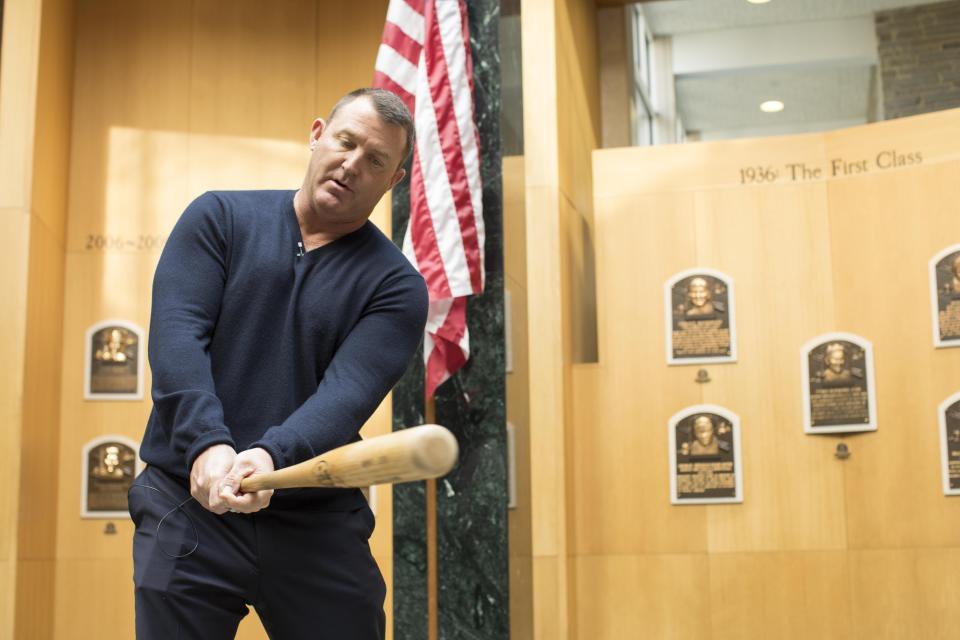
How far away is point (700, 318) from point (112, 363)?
11.7 feet

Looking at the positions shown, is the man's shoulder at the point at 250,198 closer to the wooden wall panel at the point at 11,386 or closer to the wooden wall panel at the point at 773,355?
the wooden wall panel at the point at 11,386

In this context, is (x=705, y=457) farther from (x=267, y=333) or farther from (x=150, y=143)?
(x=267, y=333)

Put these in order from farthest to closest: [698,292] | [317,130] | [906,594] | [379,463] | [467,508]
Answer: [698,292] < [906,594] < [467,508] < [317,130] < [379,463]

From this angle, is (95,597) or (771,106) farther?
(771,106)

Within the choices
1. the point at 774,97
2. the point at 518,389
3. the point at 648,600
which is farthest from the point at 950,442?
the point at 774,97

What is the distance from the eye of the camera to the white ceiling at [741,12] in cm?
1019

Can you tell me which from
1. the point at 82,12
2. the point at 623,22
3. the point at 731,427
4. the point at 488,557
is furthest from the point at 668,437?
the point at 82,12

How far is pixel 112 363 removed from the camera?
734 cm

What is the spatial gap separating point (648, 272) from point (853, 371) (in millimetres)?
1346

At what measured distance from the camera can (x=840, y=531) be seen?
691 centimetres

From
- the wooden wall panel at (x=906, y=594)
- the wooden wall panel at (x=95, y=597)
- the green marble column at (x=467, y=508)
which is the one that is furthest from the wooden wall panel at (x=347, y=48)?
the wooden wall panel at (x=906, y=594)

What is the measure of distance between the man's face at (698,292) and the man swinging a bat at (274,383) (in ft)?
15.3

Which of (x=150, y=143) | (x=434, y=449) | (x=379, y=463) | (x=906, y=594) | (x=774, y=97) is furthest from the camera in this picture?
(x=774, y=97)

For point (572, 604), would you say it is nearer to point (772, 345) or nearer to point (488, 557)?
point (488, 557)
